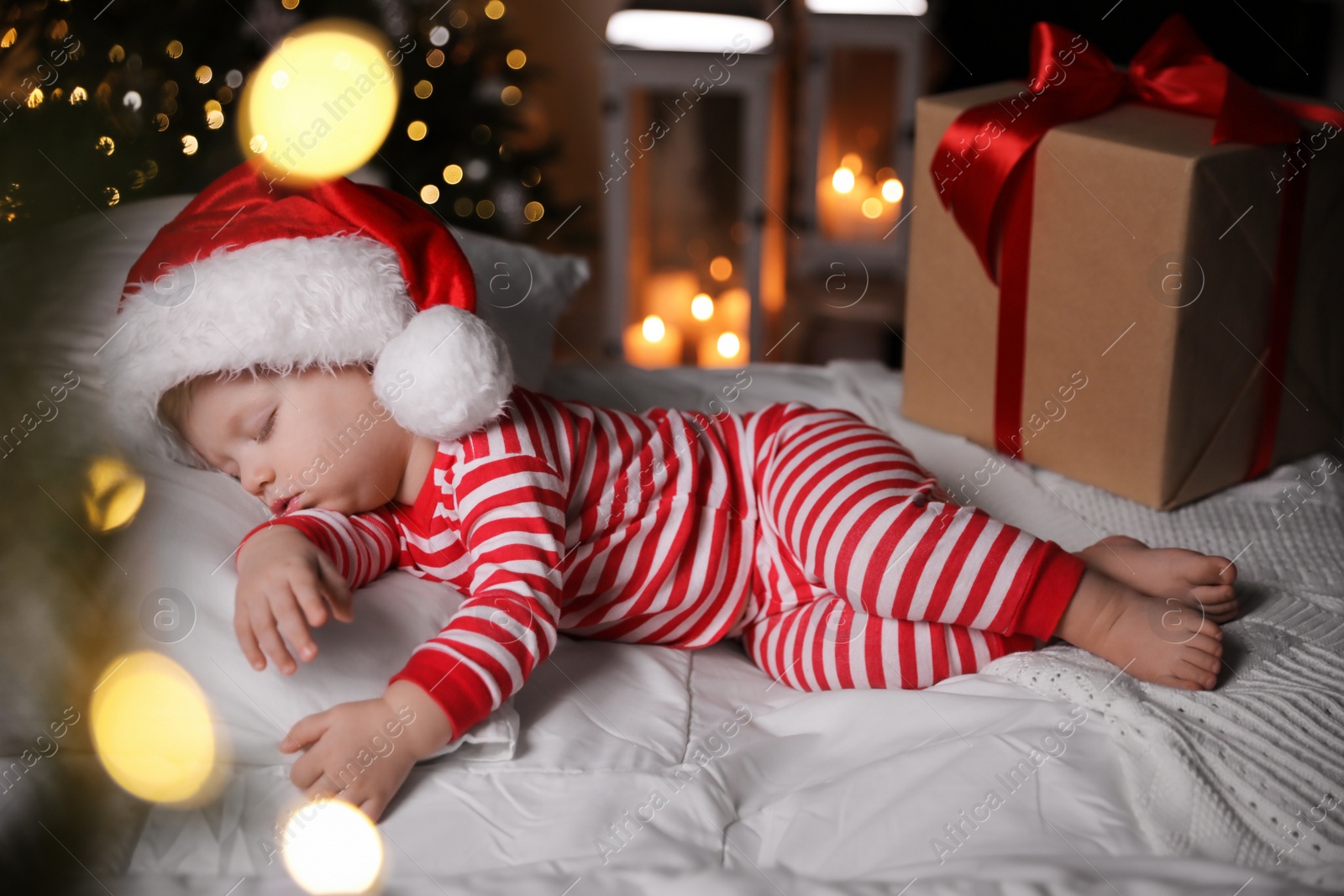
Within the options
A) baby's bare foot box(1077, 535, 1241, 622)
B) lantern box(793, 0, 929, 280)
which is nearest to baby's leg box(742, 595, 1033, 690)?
baby's bare foot box(1077, 535, 1241, 622)

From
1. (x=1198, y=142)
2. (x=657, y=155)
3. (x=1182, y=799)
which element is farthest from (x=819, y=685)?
(x=657, y=155)

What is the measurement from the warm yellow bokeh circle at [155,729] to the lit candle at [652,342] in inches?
60.9

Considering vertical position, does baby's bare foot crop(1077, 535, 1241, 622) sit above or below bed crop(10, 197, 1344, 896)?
above

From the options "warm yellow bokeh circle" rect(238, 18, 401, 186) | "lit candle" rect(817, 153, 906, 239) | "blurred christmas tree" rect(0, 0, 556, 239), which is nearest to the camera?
"blurred christmas tree" rect(0, 0, 556, 239)

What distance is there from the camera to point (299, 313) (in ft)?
2.73

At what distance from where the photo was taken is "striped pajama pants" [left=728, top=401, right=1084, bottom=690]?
0.85 meters

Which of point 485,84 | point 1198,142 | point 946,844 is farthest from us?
point 485,84

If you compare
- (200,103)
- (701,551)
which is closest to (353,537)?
(701,551)

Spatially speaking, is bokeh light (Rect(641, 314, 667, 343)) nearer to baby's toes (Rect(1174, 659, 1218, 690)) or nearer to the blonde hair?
the blonde hair

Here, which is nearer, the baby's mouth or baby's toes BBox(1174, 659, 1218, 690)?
baby's toes BBox(1174, 659, 1218, 690)

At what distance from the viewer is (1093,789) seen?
72 cm

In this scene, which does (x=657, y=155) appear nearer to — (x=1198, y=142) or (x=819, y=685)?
(x=1198, y=142)

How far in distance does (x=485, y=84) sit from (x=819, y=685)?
5.04ft

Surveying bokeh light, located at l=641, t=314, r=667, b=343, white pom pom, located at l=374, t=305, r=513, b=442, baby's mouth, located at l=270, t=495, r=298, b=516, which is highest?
white pom pom, located at l=374, t=305, r=513, b=442
